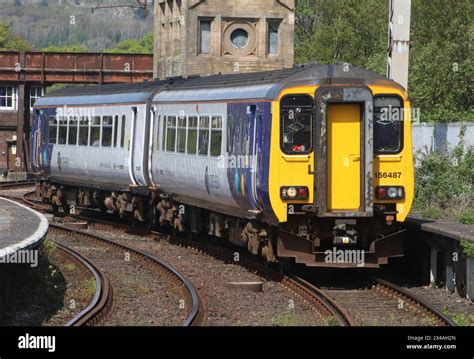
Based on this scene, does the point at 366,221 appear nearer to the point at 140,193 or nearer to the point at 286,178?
the point at 286,178

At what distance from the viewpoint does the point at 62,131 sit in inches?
1113

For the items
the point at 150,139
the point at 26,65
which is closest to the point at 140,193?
the point at 150,139

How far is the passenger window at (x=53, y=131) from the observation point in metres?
28.8

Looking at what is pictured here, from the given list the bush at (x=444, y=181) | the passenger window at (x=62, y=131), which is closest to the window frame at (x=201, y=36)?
the passenger window at (x=62, y=131)

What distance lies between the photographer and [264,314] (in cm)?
1471

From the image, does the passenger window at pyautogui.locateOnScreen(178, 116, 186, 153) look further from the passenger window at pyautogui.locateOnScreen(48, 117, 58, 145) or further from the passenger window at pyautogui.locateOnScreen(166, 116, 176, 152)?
the passenger window at pyautogui.locateOnScreen(48, 117, 58, 145)

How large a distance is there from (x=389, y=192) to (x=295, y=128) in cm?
166

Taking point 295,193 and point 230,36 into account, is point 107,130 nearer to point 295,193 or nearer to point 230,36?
point 295,193

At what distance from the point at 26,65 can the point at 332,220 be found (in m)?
42.9

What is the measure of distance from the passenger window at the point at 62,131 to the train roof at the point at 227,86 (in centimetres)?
45

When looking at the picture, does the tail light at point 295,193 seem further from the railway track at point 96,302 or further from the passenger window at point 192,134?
the passenger window at point 192,134

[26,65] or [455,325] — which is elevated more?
[26,65]

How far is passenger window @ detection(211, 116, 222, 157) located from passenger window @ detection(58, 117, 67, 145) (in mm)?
9333

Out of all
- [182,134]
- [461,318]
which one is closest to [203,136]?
[182,134]
